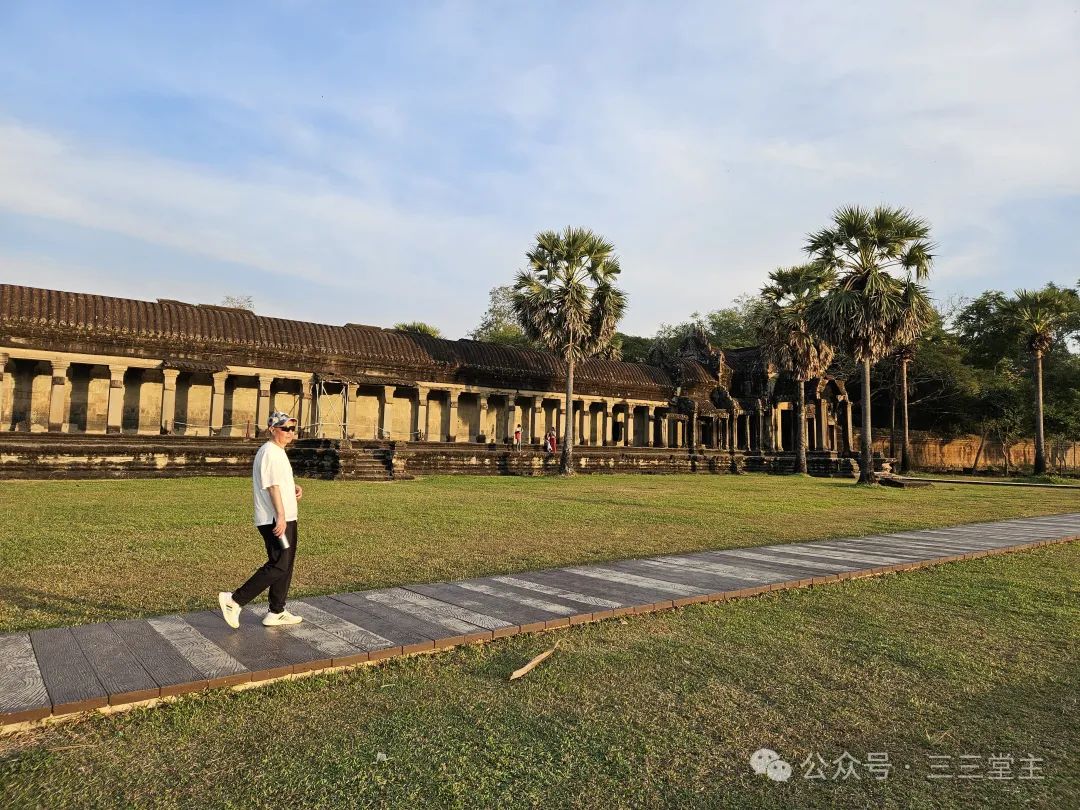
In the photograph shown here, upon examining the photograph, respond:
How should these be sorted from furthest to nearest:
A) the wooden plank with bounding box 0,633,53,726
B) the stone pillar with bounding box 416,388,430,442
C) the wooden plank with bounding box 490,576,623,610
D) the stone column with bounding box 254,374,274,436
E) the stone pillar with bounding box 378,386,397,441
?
the stone pillar with bounding box 416,388,430,442, the stone pillar with bounding box 378,386,397,441, the stone column with bounding box 254,374,274,436, the wooden plank with bounding box 490,576,623,610, the wooden plank with bounding box 0,633,53,726

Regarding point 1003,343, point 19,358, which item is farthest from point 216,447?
point 1003,343

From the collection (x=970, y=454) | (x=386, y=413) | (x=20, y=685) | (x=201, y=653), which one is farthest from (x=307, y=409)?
(x=970, y=454)

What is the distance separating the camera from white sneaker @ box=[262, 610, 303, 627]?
4.82 metres

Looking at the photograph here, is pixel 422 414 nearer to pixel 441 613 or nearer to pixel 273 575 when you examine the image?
pixel 441 613

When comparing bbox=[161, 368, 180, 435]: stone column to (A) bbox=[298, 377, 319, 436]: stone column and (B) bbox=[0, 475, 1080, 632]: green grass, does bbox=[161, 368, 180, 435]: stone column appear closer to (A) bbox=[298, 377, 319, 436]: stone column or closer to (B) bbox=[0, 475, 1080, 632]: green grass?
(A) bbox=[298, 377, 319, 436]: stone column

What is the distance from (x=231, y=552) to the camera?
316 inches

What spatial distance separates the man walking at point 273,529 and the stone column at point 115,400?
2371cm

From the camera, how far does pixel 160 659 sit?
4082 millimetres

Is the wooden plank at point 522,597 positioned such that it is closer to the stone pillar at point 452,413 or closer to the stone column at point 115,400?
the stone column at point 115,400

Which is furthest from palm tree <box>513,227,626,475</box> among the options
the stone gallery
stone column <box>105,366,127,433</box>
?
stone column <box>105,366,127,433</box>

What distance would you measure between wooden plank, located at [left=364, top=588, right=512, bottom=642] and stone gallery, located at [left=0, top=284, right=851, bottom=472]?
1777 cm

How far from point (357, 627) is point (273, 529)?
3.03ft

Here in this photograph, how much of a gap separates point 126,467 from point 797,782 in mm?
21694

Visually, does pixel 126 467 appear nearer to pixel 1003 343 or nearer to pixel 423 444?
pixel 423 444
